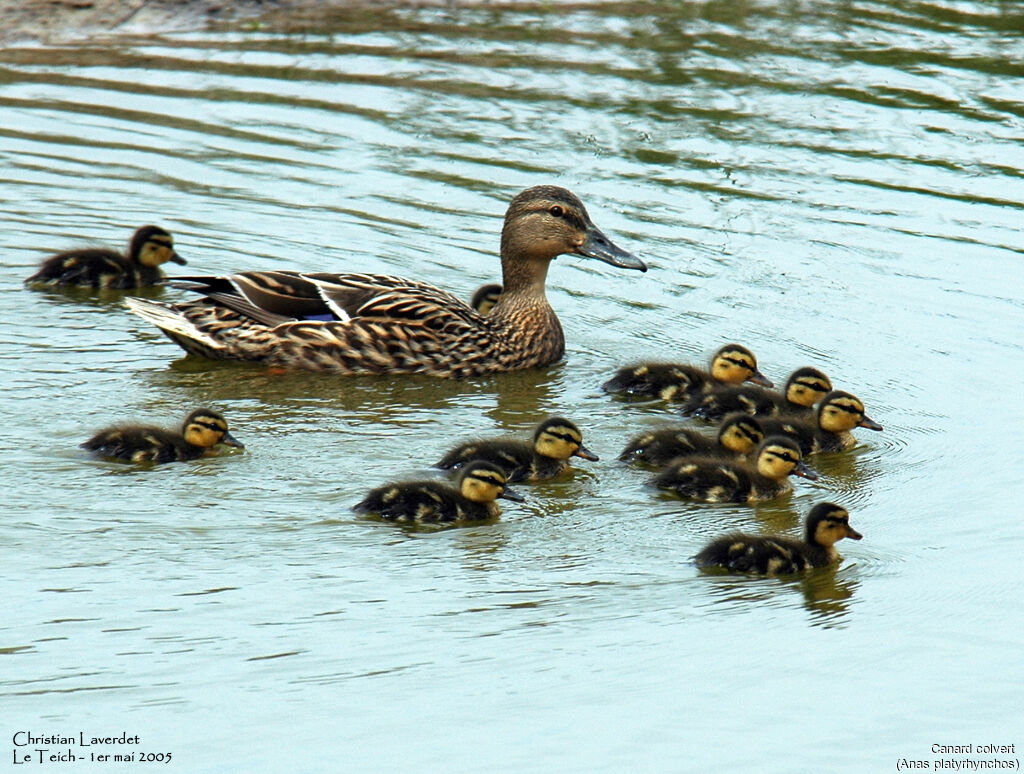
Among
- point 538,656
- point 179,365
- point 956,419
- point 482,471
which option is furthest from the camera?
point 179,365

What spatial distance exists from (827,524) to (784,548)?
16 cm

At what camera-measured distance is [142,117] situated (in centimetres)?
1155

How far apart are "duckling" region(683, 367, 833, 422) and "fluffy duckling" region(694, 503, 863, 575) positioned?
1.59m

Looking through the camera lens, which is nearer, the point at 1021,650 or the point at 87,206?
the point at 1021,650

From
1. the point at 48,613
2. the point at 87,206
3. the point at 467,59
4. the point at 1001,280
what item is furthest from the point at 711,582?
the point at 467,59

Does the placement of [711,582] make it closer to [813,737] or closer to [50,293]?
[813,737]

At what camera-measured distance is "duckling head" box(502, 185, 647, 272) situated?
8477 millimetres

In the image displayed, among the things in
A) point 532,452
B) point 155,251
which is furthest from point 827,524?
point 155,251

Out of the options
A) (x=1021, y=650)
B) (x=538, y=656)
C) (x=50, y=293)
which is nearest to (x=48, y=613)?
(x=538, y=656)

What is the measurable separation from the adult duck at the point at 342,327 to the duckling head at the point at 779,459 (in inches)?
74.0

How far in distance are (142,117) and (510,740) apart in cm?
782

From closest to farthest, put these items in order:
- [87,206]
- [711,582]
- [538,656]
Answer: [538,656] < [711,582] < [87,206]

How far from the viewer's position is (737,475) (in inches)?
258

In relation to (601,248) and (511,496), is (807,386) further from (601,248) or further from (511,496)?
(511,496)
